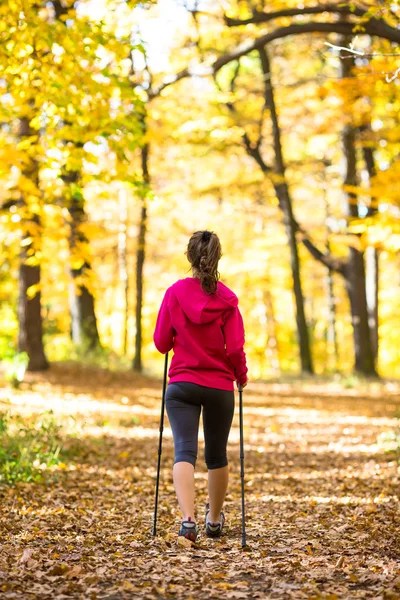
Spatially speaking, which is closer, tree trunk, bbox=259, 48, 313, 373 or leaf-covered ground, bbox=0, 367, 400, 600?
leaf-covered ground, bbox=0, 367, 400, 600

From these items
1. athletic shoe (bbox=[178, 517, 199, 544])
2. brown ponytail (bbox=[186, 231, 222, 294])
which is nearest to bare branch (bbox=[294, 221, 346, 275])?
brown ponytail (bbox=[186, 231, 222, 294])

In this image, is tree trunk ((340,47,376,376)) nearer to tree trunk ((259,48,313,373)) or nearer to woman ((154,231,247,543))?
tree trunk ((259,48,313,373))

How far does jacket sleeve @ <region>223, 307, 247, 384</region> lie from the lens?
16.0 ft

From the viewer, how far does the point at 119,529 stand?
548cm

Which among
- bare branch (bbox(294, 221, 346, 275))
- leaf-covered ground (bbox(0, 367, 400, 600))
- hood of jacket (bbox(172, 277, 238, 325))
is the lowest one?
leaf-covered ground (bbox(0, 367, 400, 600))

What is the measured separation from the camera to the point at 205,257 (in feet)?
15.9

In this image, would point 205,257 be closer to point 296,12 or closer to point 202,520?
point 202,520

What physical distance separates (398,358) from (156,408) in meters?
28.0

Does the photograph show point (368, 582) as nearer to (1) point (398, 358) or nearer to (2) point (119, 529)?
(2) point (119, 529)

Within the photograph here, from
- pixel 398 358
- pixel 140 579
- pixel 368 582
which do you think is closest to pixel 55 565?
pixel 140 579

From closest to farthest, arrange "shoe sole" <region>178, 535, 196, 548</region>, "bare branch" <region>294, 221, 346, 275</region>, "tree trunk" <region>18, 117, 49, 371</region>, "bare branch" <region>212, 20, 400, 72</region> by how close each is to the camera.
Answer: "shoe sole" <region>178, 535, 196, 548</region>
"bare branch" <region>212, 20, 400, 72</region>
"tree trunk" <region>18, 117, 49, 371</region>
"bare branch" <region>294, 221, 346, 275</region>

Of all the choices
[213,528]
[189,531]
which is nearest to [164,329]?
[189,531]

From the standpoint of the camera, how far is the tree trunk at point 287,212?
2047 cm

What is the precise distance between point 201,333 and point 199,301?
21 centimetres
